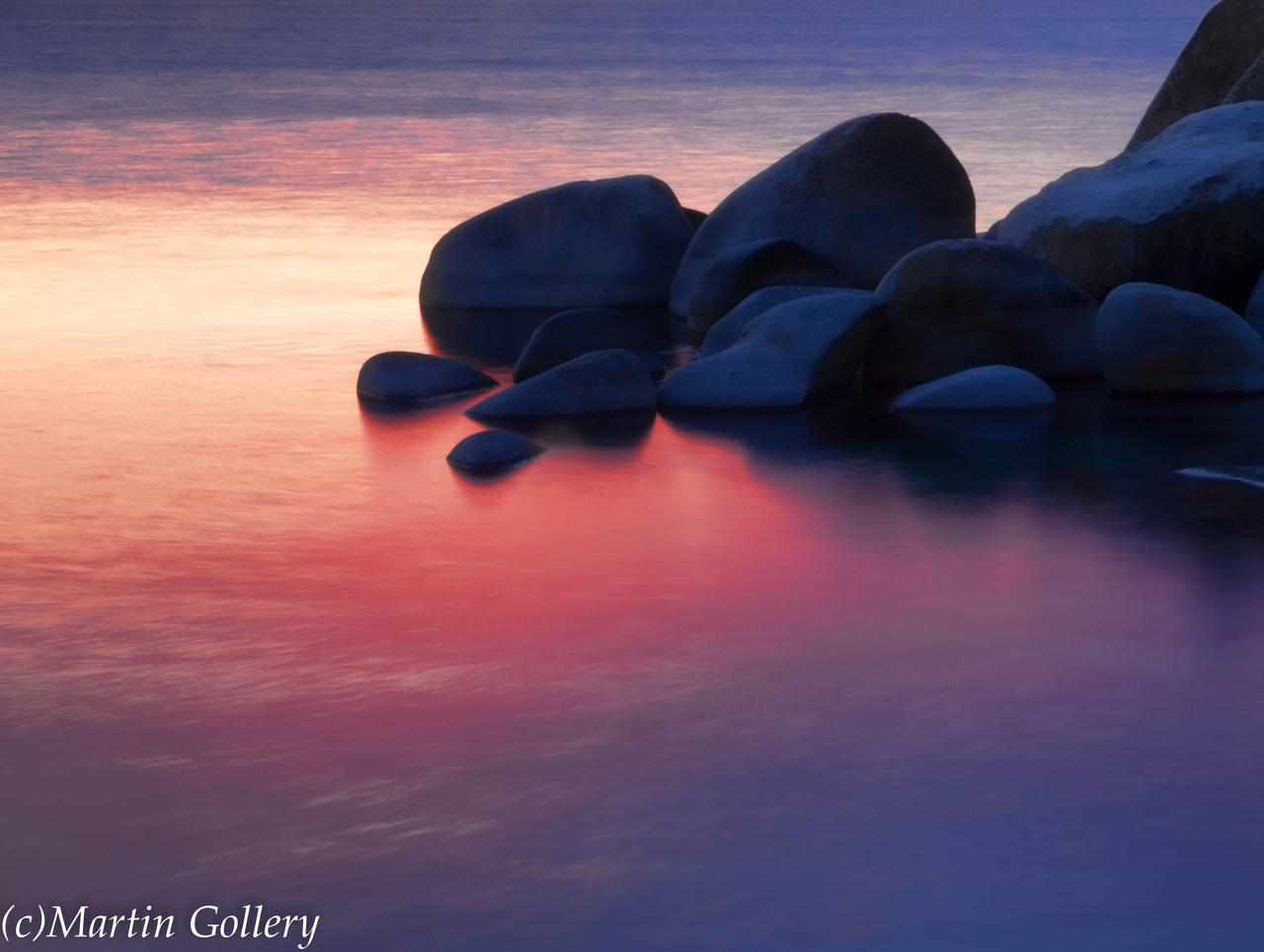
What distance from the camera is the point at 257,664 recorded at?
386cm

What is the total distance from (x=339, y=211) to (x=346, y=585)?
7.56 metres

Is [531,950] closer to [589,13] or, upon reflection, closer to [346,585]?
[346,585]

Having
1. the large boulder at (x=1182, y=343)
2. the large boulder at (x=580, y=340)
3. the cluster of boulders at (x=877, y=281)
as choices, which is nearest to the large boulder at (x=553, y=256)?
the cluster of boulders at (x=877, y=281)

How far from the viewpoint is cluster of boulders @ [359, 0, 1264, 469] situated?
6.52 metres

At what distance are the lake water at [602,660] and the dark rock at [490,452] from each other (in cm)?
10

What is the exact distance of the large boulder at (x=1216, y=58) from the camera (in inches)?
424

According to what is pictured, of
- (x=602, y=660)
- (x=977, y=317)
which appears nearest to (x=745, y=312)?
(x=977, y=317)

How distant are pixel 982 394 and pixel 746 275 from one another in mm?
1776

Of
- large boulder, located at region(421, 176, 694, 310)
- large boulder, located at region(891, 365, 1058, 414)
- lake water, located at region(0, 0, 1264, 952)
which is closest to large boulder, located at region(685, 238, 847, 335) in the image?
large boulder, located at region(421, 176, 694, 310)

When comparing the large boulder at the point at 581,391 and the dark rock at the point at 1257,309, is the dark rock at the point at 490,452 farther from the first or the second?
the dark rock at the point at 1257,309

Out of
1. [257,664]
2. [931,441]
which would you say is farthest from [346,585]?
[931,441]

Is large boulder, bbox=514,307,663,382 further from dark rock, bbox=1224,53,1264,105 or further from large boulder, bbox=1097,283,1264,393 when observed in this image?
dark rock, bbox=1224,53,1264,105

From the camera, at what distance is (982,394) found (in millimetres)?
6402

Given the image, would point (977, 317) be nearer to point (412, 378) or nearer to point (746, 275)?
point (746, 275)
